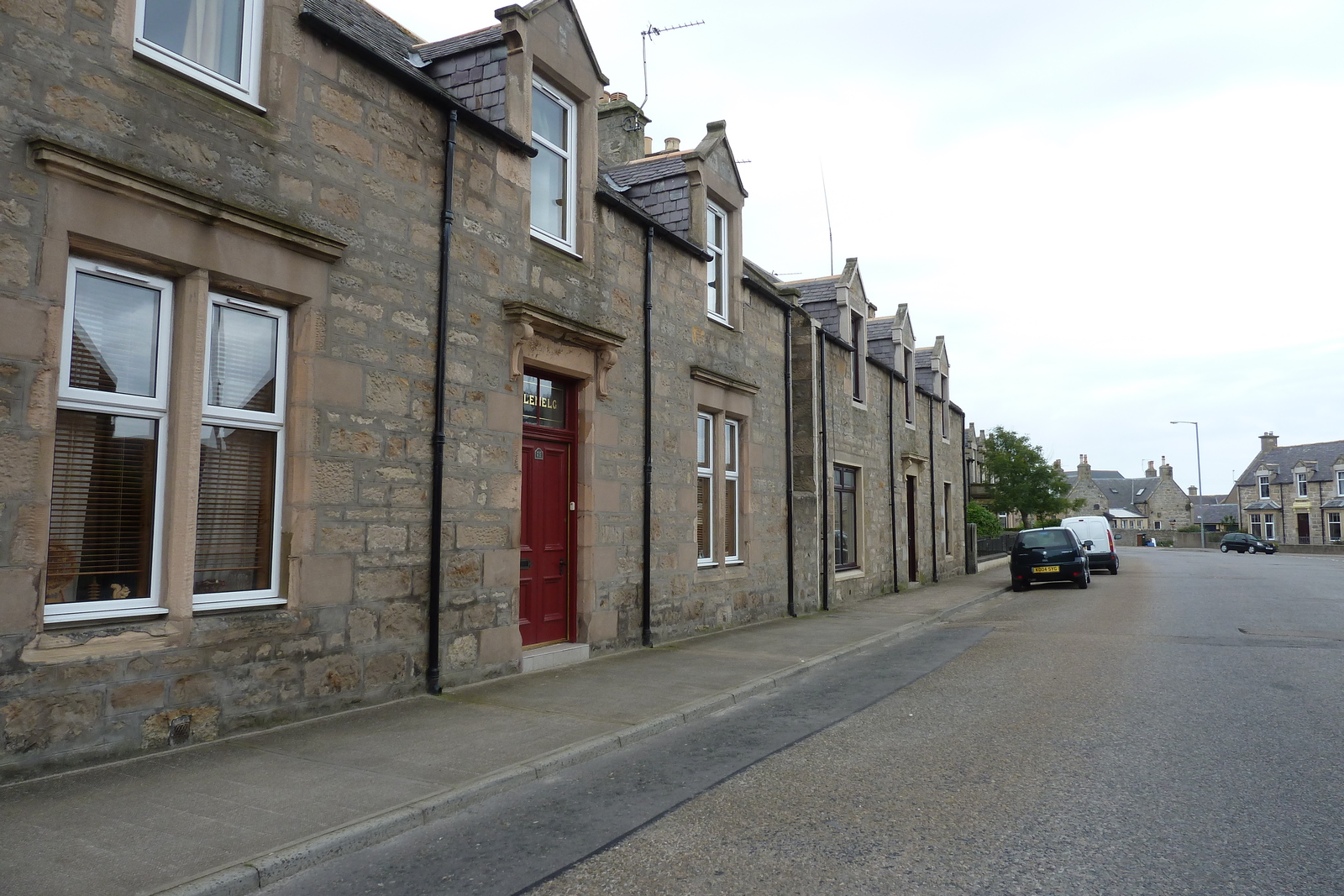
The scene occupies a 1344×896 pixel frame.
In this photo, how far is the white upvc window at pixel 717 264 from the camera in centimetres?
1309

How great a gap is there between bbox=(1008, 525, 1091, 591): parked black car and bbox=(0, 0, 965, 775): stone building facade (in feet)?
40.6

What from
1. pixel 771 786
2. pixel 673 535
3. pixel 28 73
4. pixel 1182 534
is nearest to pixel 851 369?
pixel 673 535

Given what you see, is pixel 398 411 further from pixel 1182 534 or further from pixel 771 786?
pixel 1182 534

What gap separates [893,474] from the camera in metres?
21.3

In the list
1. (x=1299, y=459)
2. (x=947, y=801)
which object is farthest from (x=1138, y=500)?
(x=947, y=801)

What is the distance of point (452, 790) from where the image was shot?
4758 millimetres

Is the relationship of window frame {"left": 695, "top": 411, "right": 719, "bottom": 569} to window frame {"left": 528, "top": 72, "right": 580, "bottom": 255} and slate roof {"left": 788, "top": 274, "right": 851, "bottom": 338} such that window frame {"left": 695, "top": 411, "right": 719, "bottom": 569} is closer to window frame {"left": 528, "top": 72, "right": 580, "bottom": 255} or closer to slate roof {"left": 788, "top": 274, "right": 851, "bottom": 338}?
window frame {"left": 528, "top": 72, "right": 580, "bottom": 255}

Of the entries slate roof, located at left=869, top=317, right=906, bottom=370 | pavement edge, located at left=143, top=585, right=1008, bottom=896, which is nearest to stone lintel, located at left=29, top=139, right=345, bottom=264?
pavement edge, located at left=143, top=585, right=1008, bottom=896

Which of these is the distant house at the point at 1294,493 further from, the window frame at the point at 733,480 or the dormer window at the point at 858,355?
the window frame at the point at 733,480

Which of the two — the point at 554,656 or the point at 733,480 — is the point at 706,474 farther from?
the point at 554,656

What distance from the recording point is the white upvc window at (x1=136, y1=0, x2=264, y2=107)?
571cm

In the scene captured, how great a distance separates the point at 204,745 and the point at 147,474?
182 centimetres

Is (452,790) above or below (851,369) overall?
below

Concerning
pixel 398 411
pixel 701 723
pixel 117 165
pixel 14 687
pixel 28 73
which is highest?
pixel 28 73
